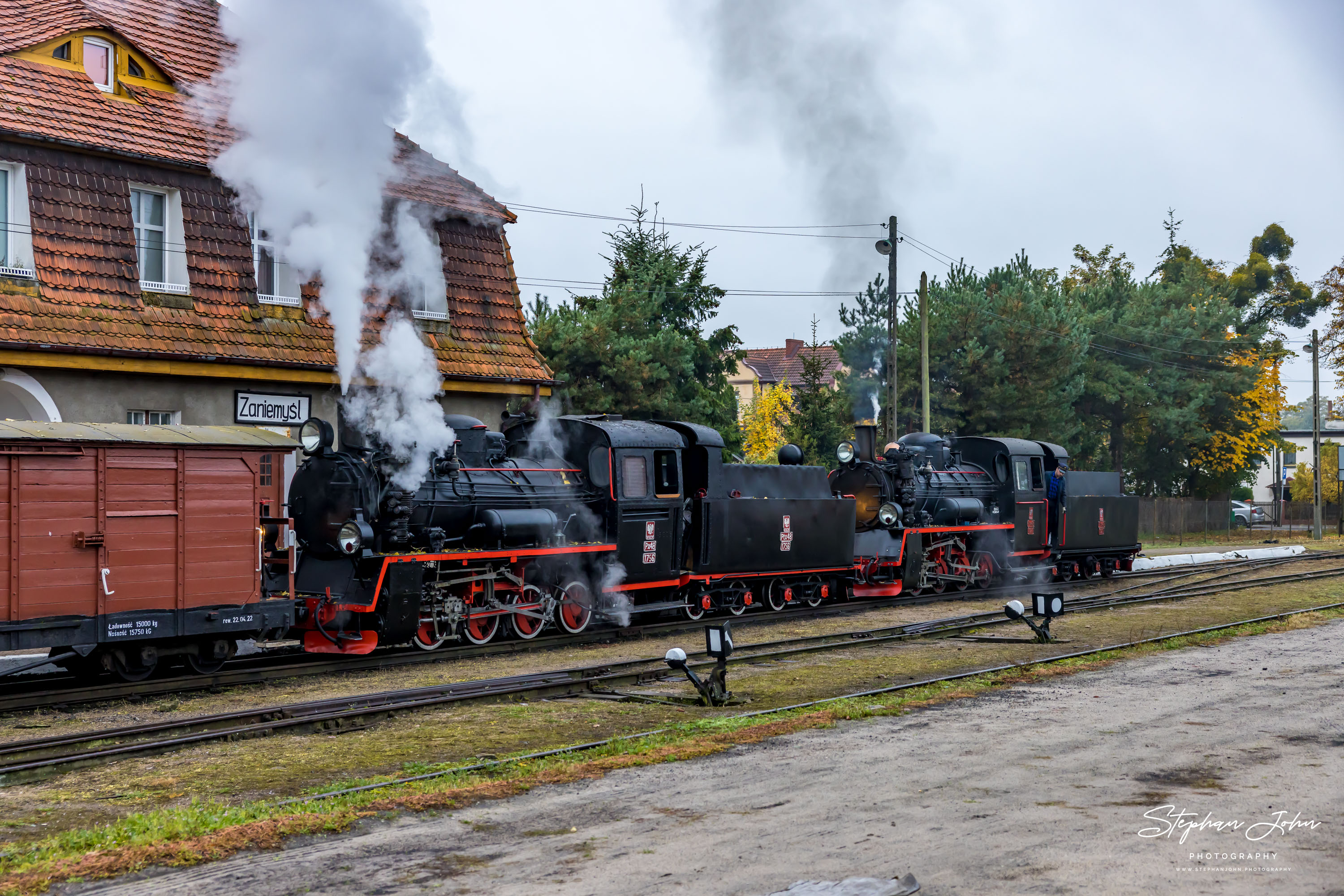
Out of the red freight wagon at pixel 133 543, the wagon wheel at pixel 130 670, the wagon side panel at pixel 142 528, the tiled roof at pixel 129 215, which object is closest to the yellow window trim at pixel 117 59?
the tiled roof at pixel 129 215

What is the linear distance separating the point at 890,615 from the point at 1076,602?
12.7ft

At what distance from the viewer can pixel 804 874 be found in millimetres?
6395

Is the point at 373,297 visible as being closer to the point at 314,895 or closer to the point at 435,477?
the point at 435,477

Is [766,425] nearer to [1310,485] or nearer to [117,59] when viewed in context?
[1310,485]

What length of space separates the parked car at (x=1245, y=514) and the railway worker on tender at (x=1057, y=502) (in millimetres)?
27486

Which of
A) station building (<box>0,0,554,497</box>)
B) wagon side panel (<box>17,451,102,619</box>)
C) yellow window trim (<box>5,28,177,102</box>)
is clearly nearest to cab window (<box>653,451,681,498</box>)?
station building (<box>0,0,554,497</box>)

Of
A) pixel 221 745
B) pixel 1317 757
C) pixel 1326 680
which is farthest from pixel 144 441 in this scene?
pixel 1326 680

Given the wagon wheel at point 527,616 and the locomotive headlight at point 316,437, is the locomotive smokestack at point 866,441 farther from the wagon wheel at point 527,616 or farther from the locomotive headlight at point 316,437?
the locomotive headlight at point 316,437

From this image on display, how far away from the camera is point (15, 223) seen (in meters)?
16.9

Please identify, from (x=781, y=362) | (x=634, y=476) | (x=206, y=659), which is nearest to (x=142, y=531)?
(x=206, y=659)

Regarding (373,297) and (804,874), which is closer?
(804,874)

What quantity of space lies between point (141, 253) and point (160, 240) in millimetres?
404
